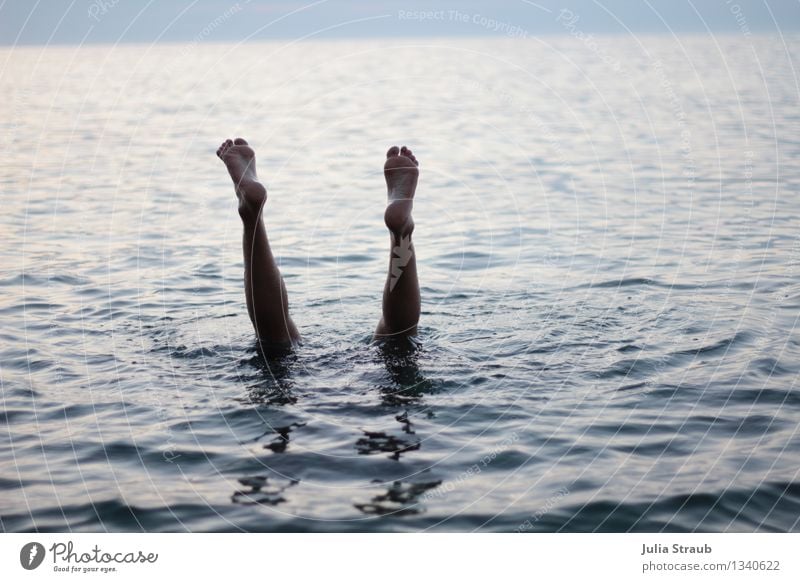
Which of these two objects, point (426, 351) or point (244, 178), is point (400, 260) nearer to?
point (426, 351)

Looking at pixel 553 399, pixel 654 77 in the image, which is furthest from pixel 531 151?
pixel 654 77

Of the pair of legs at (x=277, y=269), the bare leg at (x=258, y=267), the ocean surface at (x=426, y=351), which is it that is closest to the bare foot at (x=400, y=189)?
the pair of legs at (x=277, y=269)

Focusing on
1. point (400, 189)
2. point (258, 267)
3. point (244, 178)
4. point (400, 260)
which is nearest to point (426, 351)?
point (400, 260)

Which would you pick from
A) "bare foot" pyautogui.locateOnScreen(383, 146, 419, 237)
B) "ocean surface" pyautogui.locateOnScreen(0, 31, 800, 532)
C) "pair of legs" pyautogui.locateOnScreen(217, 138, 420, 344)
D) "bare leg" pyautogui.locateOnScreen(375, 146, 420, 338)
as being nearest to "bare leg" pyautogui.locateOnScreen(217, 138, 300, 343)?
"pair of legs" pyautogui.locateOnScreen(217, 138, 420, 344)

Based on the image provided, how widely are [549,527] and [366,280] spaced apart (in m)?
5.20

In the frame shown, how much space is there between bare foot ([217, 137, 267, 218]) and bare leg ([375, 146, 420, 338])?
3.03 ft

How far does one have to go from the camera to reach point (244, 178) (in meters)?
6.36

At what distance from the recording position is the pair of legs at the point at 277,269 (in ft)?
20.0

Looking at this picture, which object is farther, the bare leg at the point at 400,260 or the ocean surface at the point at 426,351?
the bare leg at the point at 400,260

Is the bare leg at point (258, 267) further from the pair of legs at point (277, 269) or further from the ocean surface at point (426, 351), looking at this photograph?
the ocean surface at point (426, 351)

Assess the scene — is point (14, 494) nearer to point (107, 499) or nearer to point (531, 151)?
point (107, 499)

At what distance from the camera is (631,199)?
43.1 ft

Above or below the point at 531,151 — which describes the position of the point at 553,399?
below

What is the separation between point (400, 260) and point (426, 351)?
0.98 metres
